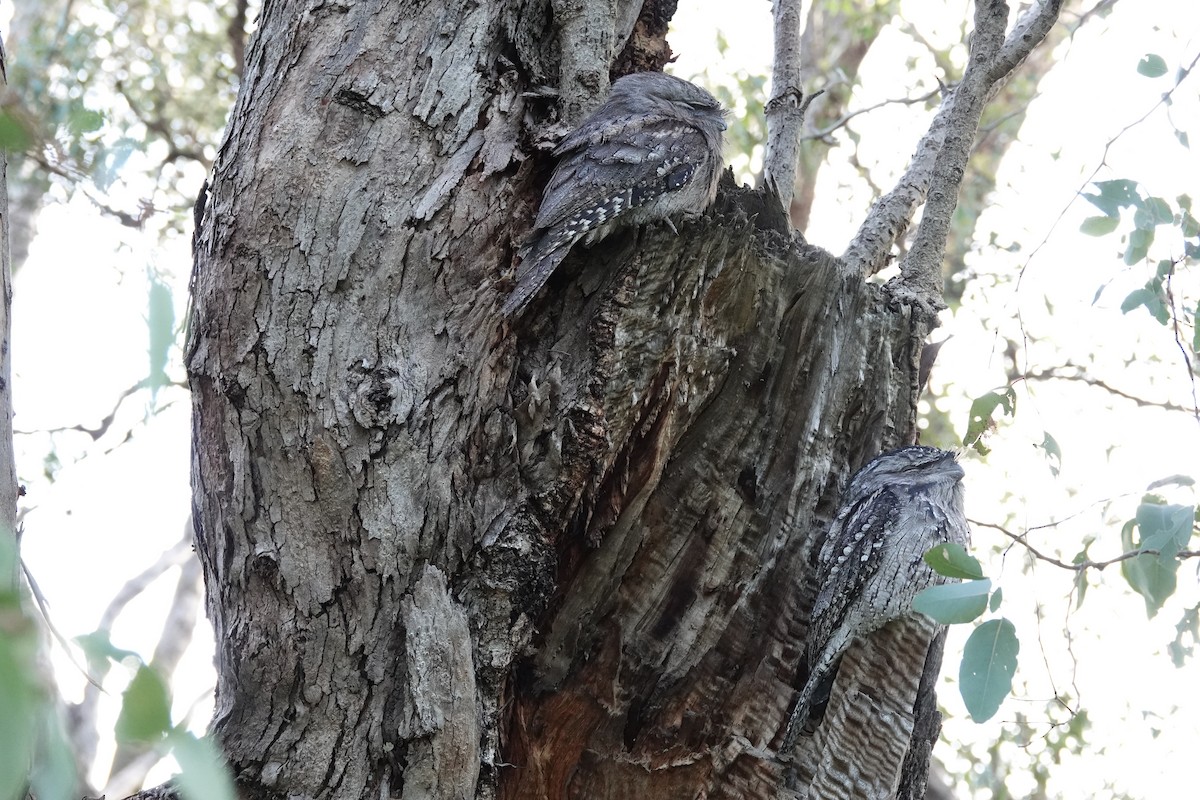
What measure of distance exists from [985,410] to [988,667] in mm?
932

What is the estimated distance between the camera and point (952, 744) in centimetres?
652

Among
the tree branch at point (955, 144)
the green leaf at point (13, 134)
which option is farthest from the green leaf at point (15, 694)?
the tree branch at point (955, 144)

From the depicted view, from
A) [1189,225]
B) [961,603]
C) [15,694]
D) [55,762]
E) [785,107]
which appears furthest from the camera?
[785,107]

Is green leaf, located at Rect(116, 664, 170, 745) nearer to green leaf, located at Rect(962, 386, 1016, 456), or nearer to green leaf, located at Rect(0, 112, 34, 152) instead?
green leaf, located at Rect(0, 112, 34, 152)

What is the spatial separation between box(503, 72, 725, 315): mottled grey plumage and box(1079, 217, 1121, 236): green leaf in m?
1.01

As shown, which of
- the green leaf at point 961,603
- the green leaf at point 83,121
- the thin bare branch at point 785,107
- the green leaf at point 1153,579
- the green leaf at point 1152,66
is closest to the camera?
the green leaf at point 83,121

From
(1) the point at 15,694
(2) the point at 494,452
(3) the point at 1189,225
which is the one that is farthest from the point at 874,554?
(1) the point at 15,694

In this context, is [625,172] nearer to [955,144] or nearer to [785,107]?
[785,107]

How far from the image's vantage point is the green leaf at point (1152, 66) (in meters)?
2.39

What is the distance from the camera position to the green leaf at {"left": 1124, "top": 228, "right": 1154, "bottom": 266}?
2.49 m

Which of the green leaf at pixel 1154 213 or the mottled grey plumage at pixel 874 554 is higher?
the green leaf at pixel 1154 213

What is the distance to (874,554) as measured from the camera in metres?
2.26

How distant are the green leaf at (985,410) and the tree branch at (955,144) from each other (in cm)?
43

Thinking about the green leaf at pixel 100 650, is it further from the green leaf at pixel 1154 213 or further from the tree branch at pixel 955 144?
the green leaf at pixel 1154 213
